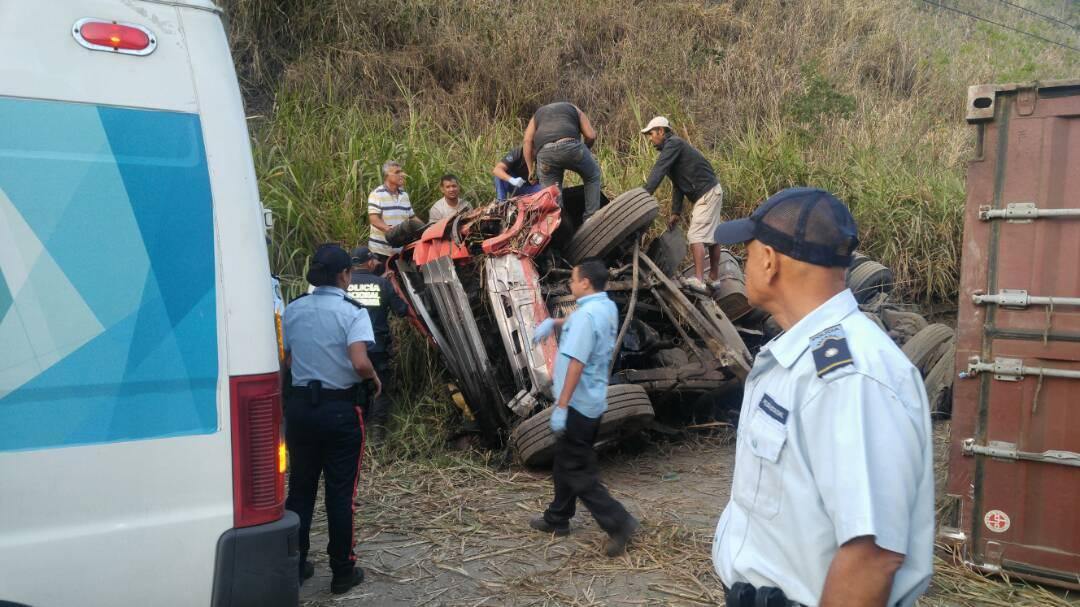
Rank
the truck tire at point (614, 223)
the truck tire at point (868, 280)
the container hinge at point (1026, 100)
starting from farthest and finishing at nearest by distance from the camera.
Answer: the truck tire at point (868, 280) → the truck tire at point (614, 223) → the container hinge at point (1026, 100)

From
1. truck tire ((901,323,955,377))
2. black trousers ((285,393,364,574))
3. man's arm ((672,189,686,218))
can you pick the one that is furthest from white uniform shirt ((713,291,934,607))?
man's arm ((672,189,686,218))

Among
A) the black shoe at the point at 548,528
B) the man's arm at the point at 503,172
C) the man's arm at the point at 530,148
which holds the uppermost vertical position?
the man's arm at the point at 530,148

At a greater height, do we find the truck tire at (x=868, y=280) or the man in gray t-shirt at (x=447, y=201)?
the man in gray t-shirt at (x=447, y=201)

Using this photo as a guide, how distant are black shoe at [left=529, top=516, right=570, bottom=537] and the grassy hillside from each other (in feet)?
12.6

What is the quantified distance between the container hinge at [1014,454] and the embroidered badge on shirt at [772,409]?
9.20ft

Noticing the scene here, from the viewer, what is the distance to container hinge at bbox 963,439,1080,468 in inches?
148

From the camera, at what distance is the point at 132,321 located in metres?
2.27

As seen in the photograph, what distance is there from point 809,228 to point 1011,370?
9.05 feet

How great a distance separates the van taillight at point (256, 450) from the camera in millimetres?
2428

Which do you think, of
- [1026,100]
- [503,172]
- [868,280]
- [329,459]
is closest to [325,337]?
[329,459]

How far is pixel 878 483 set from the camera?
148 cm

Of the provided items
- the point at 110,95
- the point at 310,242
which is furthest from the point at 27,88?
the point at 310,242

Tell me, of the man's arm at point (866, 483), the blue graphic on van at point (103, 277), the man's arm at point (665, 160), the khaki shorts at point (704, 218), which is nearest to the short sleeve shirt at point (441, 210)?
the man's arm at point (665, 160)

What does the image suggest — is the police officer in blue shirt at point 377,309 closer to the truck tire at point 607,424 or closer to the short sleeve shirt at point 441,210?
the short sleeve shirt at point 441,210
